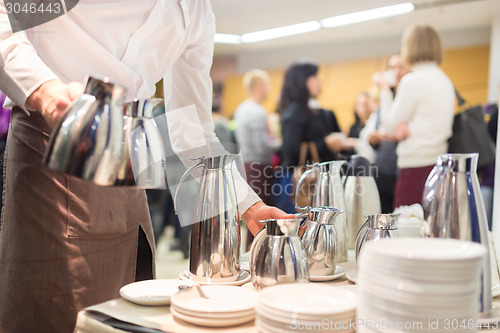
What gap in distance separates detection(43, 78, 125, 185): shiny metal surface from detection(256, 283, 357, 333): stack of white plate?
0.91 feet

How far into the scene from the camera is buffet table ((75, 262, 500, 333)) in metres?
0.70

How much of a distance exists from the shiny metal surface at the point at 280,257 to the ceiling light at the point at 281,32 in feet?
21.1

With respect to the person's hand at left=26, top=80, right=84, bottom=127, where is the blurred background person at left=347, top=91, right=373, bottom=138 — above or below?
above

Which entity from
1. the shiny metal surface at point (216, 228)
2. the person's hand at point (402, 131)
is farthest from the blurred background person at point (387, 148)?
the shiny metal surface at point (216, 228)

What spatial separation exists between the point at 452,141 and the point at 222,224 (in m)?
1.81

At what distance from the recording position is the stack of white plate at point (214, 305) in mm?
693

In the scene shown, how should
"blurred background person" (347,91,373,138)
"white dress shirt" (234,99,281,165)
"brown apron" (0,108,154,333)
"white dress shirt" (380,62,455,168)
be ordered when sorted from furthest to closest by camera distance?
"blurred background person" (347,91,373,138) → "white dress shirt" (234,99,281,165) → "white dress shirt" (380,62,455,168) → "brown apron" (0,108,154,333)

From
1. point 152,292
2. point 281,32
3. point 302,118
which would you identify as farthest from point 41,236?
point 281,32

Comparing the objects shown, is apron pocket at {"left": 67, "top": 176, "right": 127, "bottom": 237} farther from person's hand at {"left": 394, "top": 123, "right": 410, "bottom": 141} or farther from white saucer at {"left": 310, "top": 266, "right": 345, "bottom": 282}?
person's hand at {"left": 394, "top": 123, "right": 410, "bottom": 141}

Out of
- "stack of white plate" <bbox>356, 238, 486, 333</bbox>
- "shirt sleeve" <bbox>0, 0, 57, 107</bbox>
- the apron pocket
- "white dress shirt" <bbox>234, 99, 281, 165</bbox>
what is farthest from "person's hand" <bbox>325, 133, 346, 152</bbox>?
"stack of white plate" <bbox>356, 238, 486, 333</bbox>

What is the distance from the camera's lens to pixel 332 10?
555 cm

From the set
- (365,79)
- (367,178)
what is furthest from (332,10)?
(367,178)

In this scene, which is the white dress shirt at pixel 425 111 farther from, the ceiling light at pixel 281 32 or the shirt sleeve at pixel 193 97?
the ceiling light at pixel 281 32

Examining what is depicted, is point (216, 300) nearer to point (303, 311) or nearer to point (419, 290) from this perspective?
point (303, 311)
